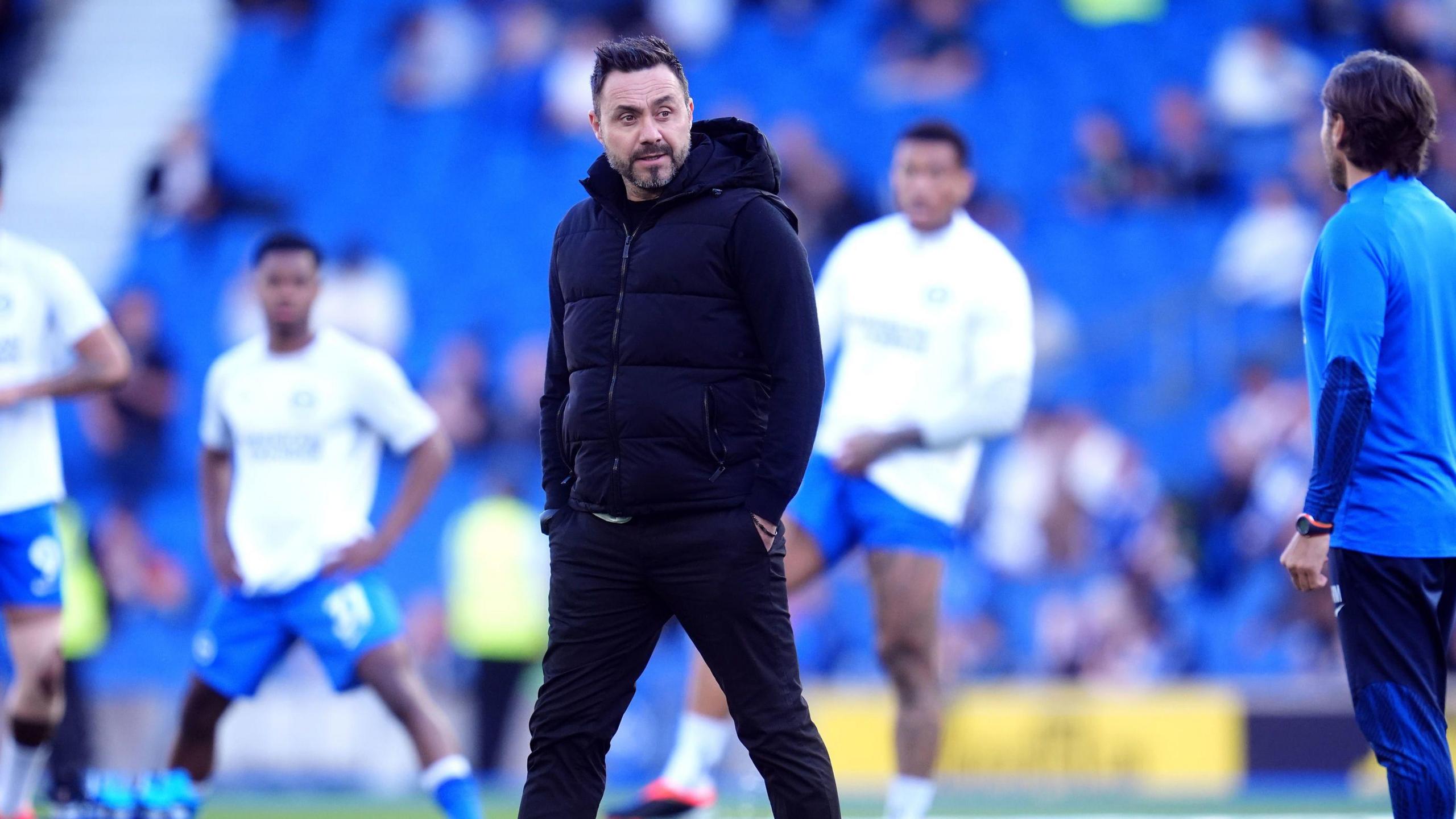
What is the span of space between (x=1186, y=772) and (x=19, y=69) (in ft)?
48.4

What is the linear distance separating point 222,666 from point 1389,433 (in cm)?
459

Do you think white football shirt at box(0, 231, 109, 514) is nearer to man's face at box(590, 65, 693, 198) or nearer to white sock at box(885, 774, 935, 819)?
man's face at box(590, 65, 693, 198)

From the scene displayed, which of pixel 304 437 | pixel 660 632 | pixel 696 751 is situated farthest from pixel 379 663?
pixel 660 632

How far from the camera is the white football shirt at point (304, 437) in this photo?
760 cm

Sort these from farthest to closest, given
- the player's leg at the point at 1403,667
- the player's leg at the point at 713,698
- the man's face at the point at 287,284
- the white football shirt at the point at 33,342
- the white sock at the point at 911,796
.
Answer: the man's face at the point at 287,284, the white football shirt at the point at 33,342, the white sock at the point at 911,796, the player's leg at the point at 713,698, the player's leg at the point at 1403,667

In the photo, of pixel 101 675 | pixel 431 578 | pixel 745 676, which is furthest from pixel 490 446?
pixel 745 676

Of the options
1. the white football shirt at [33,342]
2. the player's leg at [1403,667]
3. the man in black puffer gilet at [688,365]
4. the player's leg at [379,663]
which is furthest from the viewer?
the white football shirt at [33,342]

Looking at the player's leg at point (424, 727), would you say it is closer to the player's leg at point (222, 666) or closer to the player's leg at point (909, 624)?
the player's leg at point (222, 666)

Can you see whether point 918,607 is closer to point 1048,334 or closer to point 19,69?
point 1048,334

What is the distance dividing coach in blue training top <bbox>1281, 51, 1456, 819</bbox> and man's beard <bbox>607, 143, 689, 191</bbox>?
1935 millimetres

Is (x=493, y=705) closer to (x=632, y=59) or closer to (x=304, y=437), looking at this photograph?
(x=304, y=437)

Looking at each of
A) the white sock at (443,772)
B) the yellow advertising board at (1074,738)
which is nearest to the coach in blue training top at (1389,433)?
the white sock at (443,772)

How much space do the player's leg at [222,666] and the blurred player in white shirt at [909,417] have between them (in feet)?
5.58

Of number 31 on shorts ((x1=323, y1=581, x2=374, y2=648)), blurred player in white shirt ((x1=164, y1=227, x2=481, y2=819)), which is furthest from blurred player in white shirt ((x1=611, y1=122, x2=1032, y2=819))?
number 31 on shorts ((x1=323, y1=581, x2=374, y2=648))
